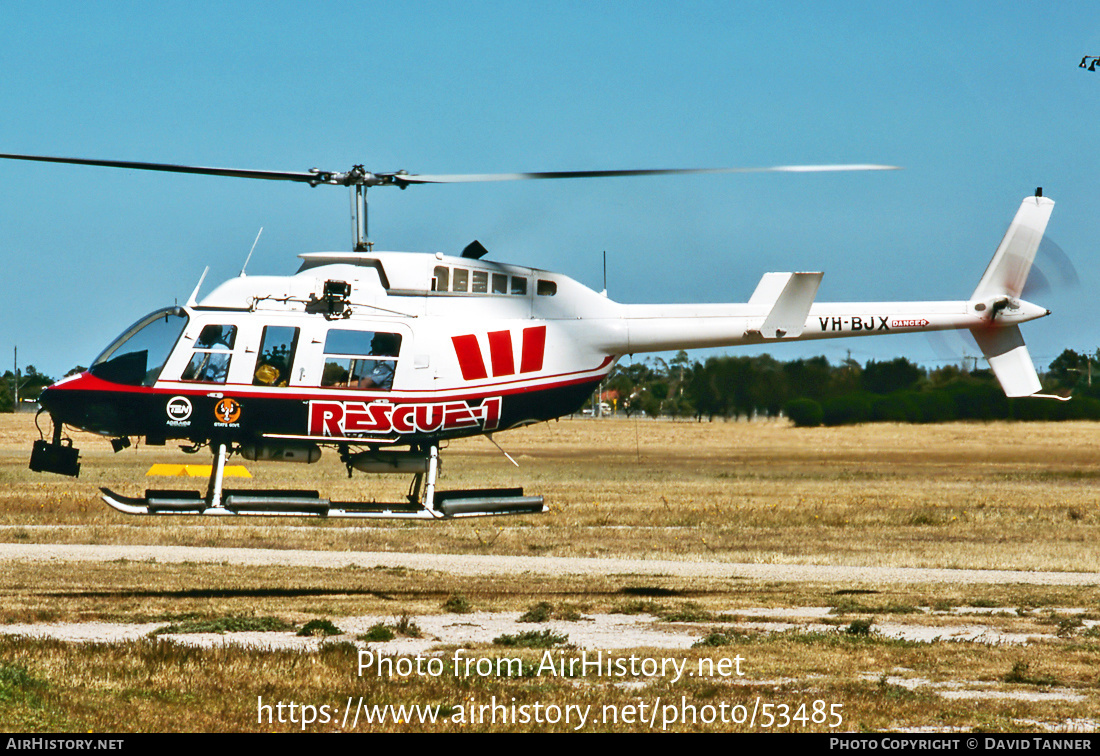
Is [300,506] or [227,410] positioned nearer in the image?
[300,506]

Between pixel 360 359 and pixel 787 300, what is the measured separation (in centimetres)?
601

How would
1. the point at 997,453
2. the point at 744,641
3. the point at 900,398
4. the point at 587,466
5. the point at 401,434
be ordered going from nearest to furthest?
the point at 744,641
the point at 401,434
the point at 900,398
the point at 997,453
the point at 587,466

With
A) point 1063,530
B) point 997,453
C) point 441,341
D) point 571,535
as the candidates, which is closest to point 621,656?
point 441,341

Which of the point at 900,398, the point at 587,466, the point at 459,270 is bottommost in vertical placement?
the point at 587,466

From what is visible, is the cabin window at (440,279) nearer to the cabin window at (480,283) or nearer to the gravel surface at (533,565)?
the cabin window at (480,283)

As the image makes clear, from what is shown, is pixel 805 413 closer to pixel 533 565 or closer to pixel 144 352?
pixel 533 565

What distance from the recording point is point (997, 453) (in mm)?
51531

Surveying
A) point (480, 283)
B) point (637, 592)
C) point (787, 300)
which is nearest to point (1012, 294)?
point (787, 300)

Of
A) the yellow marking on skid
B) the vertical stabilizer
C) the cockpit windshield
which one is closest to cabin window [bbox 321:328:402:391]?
the cockpit windshield

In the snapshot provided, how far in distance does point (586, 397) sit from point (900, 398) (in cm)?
2995

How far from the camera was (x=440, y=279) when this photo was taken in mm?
16812

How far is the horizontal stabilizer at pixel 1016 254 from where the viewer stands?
1870 cm
